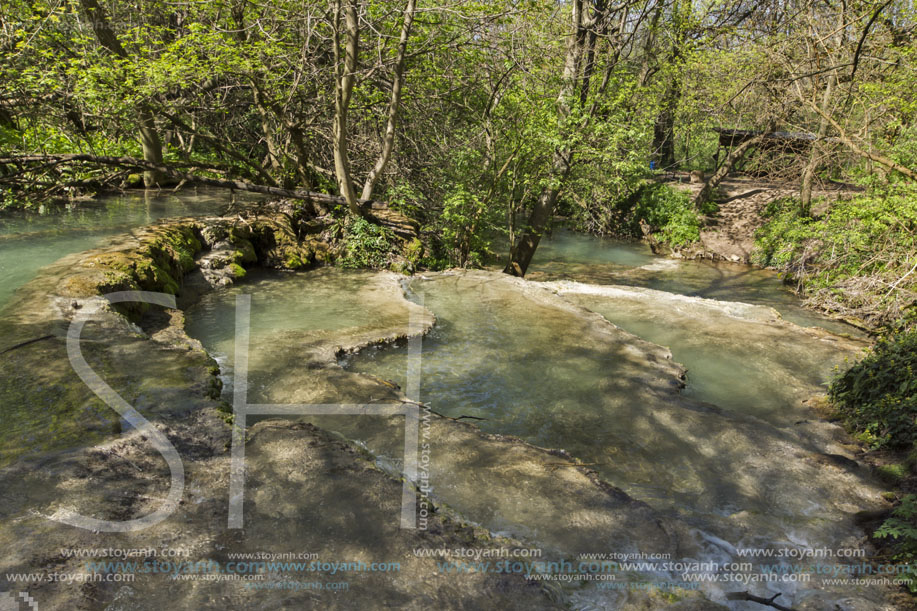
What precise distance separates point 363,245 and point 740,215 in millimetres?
13902

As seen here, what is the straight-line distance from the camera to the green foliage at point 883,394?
193 inches

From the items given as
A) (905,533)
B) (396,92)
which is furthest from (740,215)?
(905,533)

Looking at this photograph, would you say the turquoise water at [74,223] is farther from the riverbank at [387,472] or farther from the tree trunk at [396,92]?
the tree trunk at [396,92]

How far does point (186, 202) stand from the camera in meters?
13.1

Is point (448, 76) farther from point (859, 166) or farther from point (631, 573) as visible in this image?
point (859, 166)

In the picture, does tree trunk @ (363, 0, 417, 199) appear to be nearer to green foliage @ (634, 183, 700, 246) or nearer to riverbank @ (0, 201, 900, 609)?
riverbank @ (0, 201, 900, 609)

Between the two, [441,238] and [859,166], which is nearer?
[441,238]

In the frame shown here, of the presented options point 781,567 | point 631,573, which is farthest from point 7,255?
point 781,567

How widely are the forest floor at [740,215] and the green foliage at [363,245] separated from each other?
10.8 m

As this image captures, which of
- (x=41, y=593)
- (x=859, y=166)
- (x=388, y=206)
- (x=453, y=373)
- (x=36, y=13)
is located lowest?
(x=453, y=373)

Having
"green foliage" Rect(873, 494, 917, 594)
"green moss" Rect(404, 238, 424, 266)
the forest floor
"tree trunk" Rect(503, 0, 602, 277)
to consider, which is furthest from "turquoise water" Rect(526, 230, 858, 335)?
"green foliage" Rect(873, 494, 917, 594)

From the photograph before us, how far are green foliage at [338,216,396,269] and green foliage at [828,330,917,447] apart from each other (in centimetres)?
775

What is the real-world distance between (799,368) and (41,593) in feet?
24.9

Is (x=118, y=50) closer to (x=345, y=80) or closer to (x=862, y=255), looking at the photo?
(x=345, y=80)
